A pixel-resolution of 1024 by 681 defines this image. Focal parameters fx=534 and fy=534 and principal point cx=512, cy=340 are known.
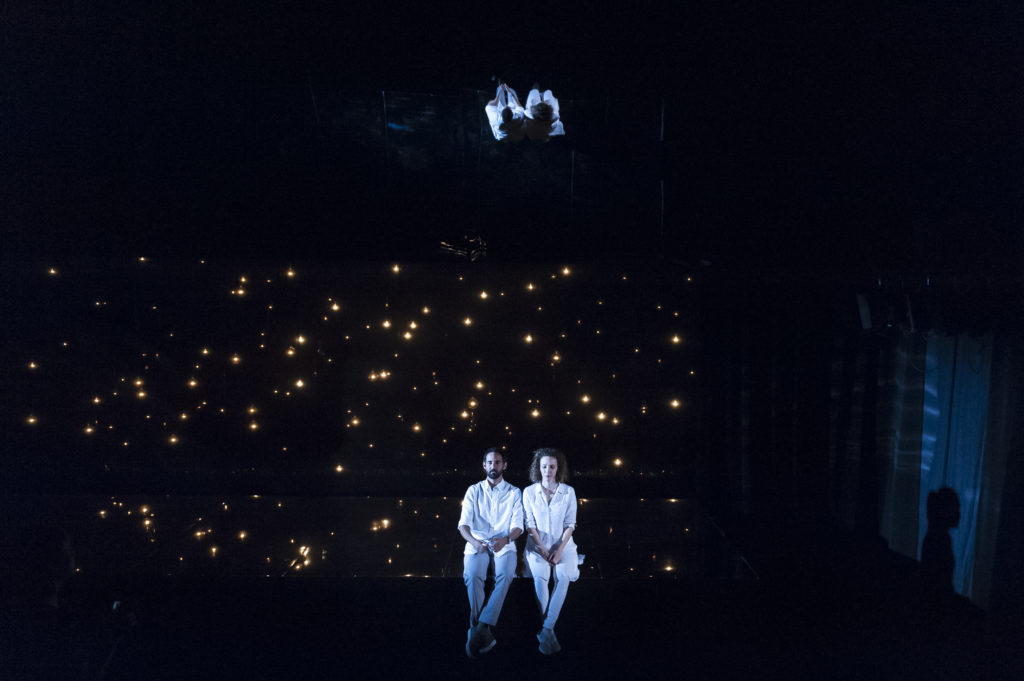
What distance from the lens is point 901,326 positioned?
3719mm

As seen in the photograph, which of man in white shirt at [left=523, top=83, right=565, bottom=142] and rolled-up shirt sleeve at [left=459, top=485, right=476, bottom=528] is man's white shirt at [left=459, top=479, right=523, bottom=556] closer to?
rolled-up shirt sleeve at [left=459, top=485, right=476, bottom=528]

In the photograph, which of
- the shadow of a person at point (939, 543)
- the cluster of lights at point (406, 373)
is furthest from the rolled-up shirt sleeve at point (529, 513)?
the shadow of a person at point (939, 543)

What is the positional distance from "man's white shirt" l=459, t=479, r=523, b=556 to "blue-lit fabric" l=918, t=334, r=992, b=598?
2786 mm

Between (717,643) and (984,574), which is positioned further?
(984,574)

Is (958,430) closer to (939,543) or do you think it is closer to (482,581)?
(939,543)

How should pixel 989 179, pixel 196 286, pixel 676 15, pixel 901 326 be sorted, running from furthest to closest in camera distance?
pixel 196 286 < pixel 901 326 < pixel 989 179 < pixel 676 15

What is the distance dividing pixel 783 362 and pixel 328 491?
12.9ft

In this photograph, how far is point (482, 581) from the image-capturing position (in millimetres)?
2822

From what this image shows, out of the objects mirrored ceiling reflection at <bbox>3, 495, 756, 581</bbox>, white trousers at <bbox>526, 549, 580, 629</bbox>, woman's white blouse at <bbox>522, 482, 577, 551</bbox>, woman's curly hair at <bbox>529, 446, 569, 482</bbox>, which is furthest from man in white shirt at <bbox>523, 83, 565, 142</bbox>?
mirrored ceiling reflection at <bbox>3, 495, 756, 581</bbox>

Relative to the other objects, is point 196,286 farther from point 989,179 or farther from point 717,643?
point 989,179

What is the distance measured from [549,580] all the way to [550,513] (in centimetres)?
35

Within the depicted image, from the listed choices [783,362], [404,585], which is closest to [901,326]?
[783,362]

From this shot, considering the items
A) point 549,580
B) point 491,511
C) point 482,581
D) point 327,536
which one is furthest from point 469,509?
point 327,536

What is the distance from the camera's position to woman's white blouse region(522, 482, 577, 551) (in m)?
3.01
